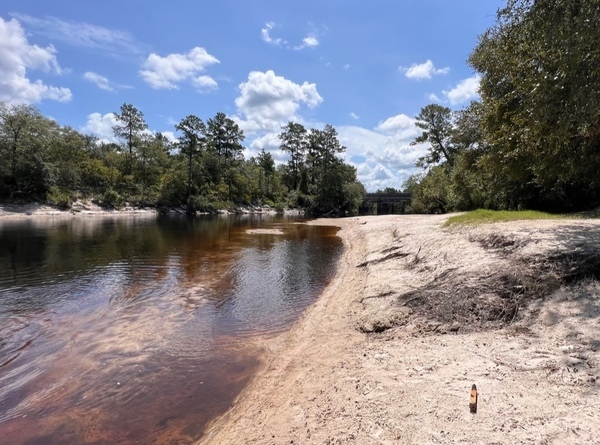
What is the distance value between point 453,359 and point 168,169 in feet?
267

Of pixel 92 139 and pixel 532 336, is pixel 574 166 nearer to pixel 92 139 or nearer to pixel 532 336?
pixel 532 336

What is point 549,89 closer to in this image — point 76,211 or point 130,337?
point 130,337

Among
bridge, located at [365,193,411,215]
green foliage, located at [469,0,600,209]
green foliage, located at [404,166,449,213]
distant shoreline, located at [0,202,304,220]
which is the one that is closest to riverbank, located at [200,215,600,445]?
green foliage, located at [469,0,600,209]

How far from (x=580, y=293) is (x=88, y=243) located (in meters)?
27.3

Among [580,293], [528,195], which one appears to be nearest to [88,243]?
[580,293]

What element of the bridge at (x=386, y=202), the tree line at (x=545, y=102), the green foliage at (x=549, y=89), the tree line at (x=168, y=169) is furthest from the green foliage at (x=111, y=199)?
the bridge at (x=386, y=202)

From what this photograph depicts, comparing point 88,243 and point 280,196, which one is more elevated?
point 280,196

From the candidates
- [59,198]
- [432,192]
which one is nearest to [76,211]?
[59,198]

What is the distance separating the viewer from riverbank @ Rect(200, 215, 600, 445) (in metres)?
3.96

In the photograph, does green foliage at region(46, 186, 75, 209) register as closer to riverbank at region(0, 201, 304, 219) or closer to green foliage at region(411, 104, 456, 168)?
riverbank at region(0, 201, 304, 219)

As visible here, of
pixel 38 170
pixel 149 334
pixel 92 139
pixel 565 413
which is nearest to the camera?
pixel 565 413

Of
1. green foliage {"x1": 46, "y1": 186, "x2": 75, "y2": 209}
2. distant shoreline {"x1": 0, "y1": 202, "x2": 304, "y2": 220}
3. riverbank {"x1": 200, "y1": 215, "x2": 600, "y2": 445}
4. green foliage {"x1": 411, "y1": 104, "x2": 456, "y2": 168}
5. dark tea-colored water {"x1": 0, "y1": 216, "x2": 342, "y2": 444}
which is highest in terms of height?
green foliage {"x1": 411, "y1": 104, "x2": 456, "y2": 168}

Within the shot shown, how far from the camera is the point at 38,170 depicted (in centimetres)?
5197

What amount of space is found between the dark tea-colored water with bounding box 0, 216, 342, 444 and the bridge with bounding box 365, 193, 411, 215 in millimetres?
81363
